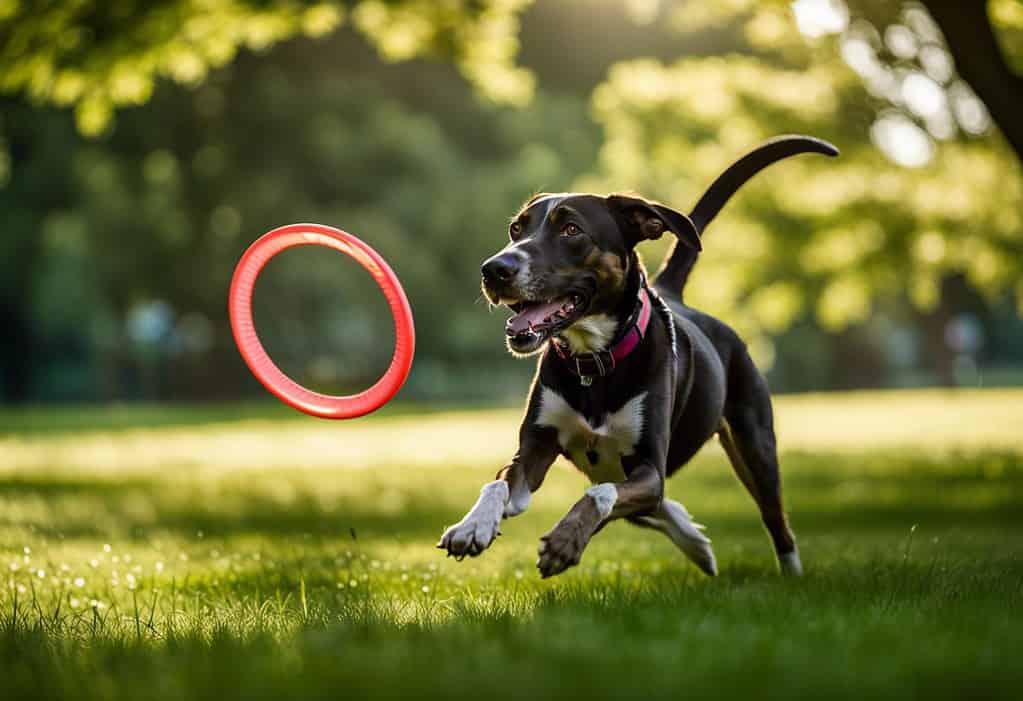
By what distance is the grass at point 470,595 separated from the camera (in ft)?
11.9

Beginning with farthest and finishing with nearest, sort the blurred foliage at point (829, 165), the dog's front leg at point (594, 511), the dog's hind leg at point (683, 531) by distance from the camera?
the blurred foliage at point (829, 165) < the dog's hind leg at point (683, 531) < the dog's front leg at point (594, 511)

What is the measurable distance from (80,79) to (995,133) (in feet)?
42.9

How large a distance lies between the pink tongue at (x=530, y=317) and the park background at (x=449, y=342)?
1.13 meters

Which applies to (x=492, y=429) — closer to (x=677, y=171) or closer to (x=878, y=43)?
(x=677, y=171)

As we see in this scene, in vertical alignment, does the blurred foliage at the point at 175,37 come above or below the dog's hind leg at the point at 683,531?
above

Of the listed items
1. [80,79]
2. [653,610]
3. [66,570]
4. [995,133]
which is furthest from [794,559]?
[995,133]

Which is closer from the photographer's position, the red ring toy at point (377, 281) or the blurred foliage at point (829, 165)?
the red ring toy at point (377, 281)

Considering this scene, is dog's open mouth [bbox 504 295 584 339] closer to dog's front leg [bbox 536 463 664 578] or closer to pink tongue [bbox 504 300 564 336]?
pink tongue [bbox 504 300 564 336]

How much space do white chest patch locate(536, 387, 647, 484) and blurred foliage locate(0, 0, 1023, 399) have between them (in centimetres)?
661

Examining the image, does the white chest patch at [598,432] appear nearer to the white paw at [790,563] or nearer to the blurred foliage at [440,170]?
the white paw at [790,563]

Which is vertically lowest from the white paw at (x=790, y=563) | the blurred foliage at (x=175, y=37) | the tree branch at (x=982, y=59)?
the white paw at (x=790, y=563)

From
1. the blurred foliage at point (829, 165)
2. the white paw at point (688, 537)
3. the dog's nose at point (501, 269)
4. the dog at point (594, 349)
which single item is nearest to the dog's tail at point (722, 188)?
the dog at point (594, 349)

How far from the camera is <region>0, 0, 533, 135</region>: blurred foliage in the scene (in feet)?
39.0

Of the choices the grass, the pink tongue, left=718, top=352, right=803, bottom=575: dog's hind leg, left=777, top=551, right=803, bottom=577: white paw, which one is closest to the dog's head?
the pink tongue
